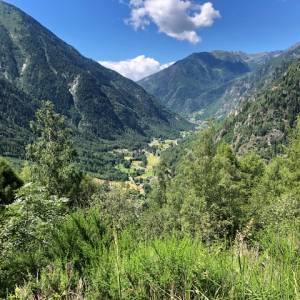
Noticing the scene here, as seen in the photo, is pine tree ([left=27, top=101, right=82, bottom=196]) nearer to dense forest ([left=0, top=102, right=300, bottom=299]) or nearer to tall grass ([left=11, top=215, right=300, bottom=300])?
dense forest ([left=0, top=102, right=300, bottom=299])

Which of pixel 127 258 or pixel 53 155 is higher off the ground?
pixel 127 258

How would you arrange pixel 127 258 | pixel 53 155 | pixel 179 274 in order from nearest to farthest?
1. pixel 179 274
2. pixel 127 258
3. pixel 53 155

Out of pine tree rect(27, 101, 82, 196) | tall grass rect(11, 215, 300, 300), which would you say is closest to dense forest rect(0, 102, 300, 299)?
tall grass rect(11, 215, 300, 300)

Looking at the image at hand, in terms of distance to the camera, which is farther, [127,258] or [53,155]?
[53,155]

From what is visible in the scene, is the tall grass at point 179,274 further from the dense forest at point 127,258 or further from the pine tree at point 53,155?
the pine tree at point 53,155

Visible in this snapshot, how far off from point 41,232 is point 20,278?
1.03 metres

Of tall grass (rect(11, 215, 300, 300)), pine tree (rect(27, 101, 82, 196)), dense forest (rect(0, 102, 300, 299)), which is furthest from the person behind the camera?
pine tree (rect(27, 101, 82, 196))

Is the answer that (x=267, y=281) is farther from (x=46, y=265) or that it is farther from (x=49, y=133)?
(x=49, y=133)

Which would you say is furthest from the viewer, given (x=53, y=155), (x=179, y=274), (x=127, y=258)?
(x=53, y=155)

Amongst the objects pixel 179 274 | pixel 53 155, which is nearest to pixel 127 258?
pixel 179 274

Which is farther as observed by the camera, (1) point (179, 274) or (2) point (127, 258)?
(2) point (127, 258)

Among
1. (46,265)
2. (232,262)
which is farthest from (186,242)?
(46,265)

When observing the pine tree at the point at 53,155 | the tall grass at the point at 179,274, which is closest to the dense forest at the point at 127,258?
the tall grass at the point at 179,274

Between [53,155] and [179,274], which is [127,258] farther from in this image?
[53,155]
